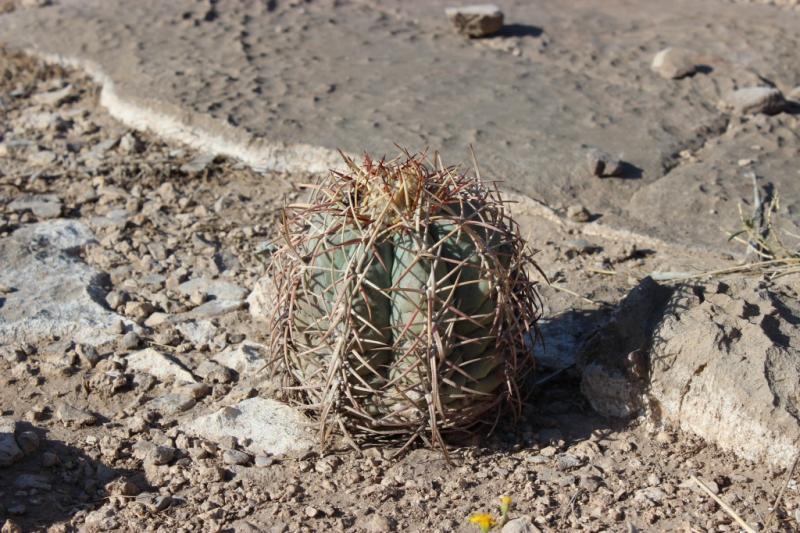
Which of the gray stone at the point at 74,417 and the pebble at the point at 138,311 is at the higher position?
the gray stone at the point at 74,417

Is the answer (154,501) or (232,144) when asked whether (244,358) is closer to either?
(154,501)

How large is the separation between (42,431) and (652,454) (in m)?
1.91

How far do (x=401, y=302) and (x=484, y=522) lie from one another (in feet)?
2.06

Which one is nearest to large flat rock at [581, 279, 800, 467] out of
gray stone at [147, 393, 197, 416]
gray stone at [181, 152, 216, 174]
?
gray stone at [147, 393, 197, 416]

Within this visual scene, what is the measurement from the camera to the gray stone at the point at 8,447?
3043mm

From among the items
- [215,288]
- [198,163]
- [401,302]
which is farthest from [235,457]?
[198,163]

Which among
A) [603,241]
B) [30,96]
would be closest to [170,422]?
[603,241]

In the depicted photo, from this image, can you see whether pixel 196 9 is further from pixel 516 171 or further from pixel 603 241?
pixel 603 241

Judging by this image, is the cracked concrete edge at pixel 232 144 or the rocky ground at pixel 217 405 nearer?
the rocky ground at pixel 217 405

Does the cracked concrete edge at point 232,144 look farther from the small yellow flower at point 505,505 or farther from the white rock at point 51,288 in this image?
the small yellow flower at point 505,505

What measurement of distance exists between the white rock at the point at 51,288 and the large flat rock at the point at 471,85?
1086 millimetres

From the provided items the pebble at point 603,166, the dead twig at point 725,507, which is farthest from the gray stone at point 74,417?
the pebble at point 603,166

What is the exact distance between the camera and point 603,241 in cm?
439

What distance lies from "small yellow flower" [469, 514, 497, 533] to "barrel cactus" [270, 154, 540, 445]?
296mm
